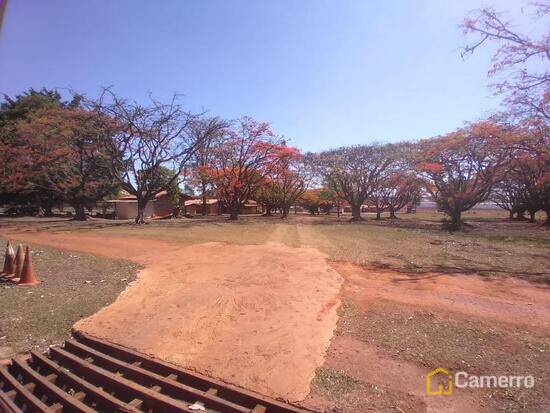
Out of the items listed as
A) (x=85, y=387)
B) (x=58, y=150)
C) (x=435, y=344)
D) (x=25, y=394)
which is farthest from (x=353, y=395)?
(x=58, y=150)

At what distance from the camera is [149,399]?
12.3 feet

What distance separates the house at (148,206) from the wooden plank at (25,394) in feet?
106

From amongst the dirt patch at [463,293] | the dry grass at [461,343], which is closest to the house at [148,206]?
the dirt patch at [463,293]

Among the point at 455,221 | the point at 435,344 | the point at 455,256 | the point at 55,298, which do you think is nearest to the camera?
the point at 435,344

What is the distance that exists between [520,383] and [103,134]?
24.7m

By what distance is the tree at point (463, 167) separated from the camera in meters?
21.0

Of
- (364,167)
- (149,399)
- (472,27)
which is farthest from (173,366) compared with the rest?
(364,167)

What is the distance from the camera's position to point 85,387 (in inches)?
159

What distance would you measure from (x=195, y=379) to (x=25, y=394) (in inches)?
72.2

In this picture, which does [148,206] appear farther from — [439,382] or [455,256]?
[439,382]

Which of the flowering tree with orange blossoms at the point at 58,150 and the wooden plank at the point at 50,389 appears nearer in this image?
the wooden plank at the point at 50,389

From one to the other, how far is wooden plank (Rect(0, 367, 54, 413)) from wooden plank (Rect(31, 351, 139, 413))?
0.35m

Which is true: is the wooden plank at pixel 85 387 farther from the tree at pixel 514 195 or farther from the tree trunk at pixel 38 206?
the tree at pixel 514 195

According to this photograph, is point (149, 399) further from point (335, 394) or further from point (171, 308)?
point (171, 308)
